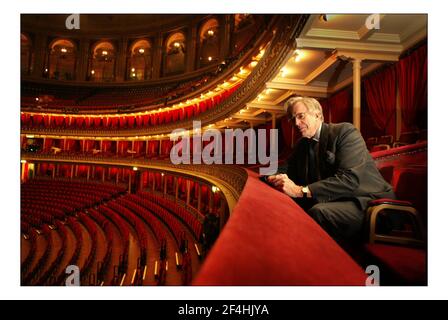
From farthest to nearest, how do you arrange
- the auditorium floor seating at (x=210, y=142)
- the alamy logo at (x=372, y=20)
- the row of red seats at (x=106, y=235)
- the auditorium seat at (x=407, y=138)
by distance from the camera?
1. the row of red seats at (x=106, y=235)
2. the auditorium seat at (x=407, y=138)
3. the alamy logo at (x=372, y=20)
4. the auditorium floor seating at (x=210, y=142)

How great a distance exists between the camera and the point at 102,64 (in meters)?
24.1

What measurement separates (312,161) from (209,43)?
65.6ft

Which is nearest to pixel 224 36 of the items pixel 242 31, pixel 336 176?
pixel 242 31

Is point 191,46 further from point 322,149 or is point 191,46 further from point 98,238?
point 322,149

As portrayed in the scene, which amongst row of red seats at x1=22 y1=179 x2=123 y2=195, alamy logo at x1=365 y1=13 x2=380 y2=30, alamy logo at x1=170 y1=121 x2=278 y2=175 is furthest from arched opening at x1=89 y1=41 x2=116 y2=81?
alamy logo at x1=365 y1=13 x2=380 y2=30

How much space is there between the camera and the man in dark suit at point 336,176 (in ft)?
6.32

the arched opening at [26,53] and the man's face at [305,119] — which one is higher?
the arched opening at [26,53]

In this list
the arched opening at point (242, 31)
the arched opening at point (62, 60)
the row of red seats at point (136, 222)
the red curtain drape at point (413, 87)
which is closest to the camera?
the red curtain drape at point (413, 87)

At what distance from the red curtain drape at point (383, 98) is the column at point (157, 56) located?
63.5 ft

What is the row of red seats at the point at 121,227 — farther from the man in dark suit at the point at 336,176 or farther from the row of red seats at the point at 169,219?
the man in dark suit at the point at 336,176

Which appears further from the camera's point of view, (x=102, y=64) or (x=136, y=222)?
(x=102, y=64)

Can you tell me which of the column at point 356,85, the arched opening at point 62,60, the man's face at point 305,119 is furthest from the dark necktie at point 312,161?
the arched opening at point 62,60

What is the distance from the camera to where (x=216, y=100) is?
1683cm
